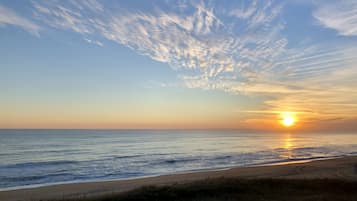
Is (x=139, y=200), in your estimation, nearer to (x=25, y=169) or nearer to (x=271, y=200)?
(x=271, y=200)

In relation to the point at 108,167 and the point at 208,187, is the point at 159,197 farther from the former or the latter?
the point at 108,167

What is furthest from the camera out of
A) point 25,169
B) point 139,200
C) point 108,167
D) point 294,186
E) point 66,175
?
point 108,167

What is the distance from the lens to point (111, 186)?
54.7 feet

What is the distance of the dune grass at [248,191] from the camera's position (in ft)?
36.1

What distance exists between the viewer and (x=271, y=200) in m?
10.7

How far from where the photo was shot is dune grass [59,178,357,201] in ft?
36.1

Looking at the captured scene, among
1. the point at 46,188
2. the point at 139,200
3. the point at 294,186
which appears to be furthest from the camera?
the point at 46,188

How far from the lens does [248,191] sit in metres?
12.0

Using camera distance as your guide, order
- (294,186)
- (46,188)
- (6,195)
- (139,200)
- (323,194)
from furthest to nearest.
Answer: (46,188) → (6,195) → (294,186) → (323,194) → (139,200)

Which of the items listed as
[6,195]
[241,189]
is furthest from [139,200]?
[6,195]

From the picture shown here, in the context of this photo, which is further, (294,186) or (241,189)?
(294,186)

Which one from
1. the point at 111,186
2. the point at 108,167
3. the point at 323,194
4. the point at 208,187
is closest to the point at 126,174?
the point at 108,167

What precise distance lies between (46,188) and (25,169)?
384 inches

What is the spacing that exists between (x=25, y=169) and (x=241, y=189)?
64.3 ft
